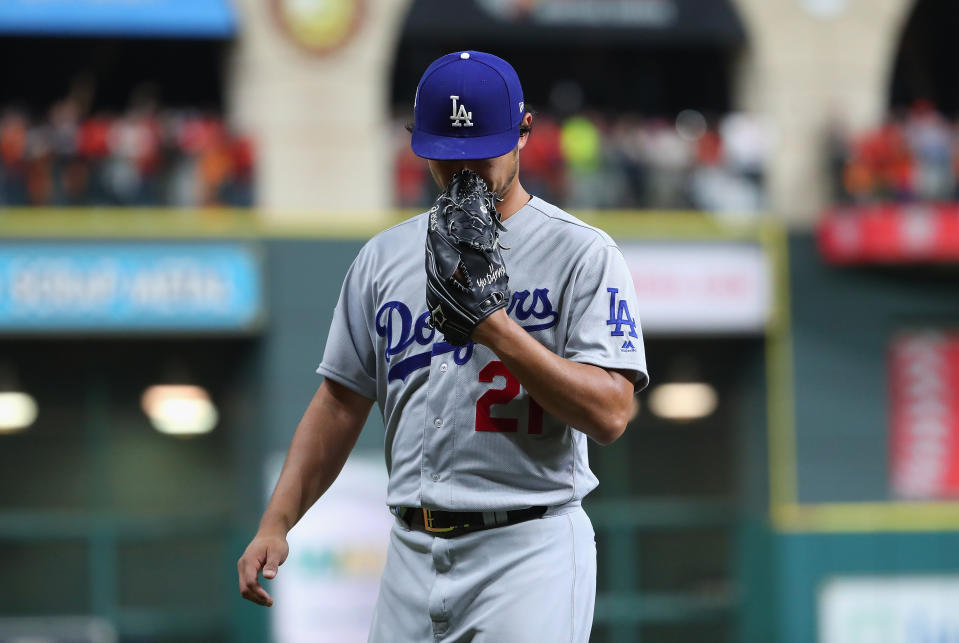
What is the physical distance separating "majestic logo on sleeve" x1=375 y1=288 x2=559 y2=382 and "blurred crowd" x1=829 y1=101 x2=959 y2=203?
13741mm

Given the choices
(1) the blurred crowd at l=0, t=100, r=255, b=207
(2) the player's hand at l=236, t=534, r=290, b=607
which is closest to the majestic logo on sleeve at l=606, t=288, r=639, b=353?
(2) the player's hand at l=236, t=534, r=290, b=607

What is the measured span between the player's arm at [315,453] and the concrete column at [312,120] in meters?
12.2

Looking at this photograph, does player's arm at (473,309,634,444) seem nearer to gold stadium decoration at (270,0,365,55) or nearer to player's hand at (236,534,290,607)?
player's hand at (236,534,290,607)

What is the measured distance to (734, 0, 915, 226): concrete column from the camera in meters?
16.8

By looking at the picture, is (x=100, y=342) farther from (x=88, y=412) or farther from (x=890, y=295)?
(x=890, y=295)

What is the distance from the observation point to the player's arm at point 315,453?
11.1ft

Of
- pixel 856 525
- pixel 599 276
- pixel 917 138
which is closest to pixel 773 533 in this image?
pixel 856 525

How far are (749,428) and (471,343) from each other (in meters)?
14.3

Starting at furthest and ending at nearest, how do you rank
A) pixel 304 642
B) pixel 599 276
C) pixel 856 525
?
pixel 856 525 < pixel 304 642 < pixel 599 276

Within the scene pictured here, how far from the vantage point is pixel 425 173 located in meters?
16.0

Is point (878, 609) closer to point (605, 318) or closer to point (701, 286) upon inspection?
point (701, 286)

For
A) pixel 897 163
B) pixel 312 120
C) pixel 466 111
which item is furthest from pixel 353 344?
pixel 897 163

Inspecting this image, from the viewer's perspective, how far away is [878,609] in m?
16.3

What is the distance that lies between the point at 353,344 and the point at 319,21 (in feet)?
42.6
